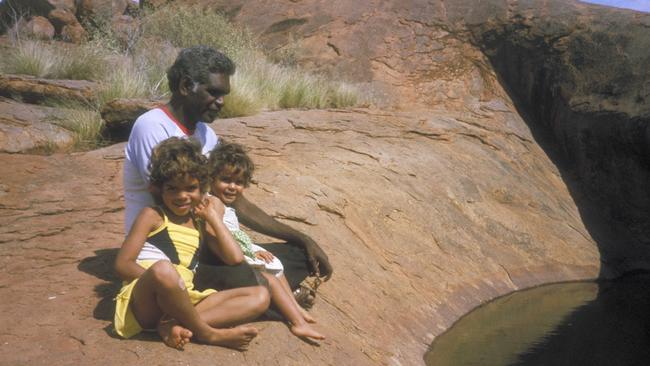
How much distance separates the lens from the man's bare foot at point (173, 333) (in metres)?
3.53

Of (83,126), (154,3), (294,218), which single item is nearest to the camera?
(294,218)

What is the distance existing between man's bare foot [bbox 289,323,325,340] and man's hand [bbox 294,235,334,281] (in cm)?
42

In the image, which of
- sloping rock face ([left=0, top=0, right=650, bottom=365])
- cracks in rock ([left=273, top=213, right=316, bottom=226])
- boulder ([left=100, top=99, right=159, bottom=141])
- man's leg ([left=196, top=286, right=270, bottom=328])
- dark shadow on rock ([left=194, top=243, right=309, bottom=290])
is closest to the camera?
man's leg ([left=196, top=286, right=270, bottom=328])

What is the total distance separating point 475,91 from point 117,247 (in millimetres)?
7361

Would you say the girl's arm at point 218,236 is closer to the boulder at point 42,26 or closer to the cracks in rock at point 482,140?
the cracks in rock at point 482,140

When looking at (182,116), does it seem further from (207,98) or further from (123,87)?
(123,87)

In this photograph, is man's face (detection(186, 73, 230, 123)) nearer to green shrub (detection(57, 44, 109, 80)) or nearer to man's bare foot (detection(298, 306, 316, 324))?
man's bare foot (detection(298, 306, 316, 324))

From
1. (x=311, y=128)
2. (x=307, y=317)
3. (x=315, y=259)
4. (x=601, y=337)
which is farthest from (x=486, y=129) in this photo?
(x=307, y=317)

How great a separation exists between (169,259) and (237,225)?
2.00 ft

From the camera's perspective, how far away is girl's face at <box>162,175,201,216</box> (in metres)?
3.67

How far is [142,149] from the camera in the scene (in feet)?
12.8

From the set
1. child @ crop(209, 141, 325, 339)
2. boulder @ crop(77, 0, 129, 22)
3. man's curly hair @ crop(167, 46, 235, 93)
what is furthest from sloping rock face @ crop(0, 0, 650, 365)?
boulder @ crop(77, 0, 129, 22)

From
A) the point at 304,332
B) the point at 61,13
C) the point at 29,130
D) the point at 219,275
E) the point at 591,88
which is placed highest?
the point at 591,88

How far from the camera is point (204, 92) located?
4.17 m
